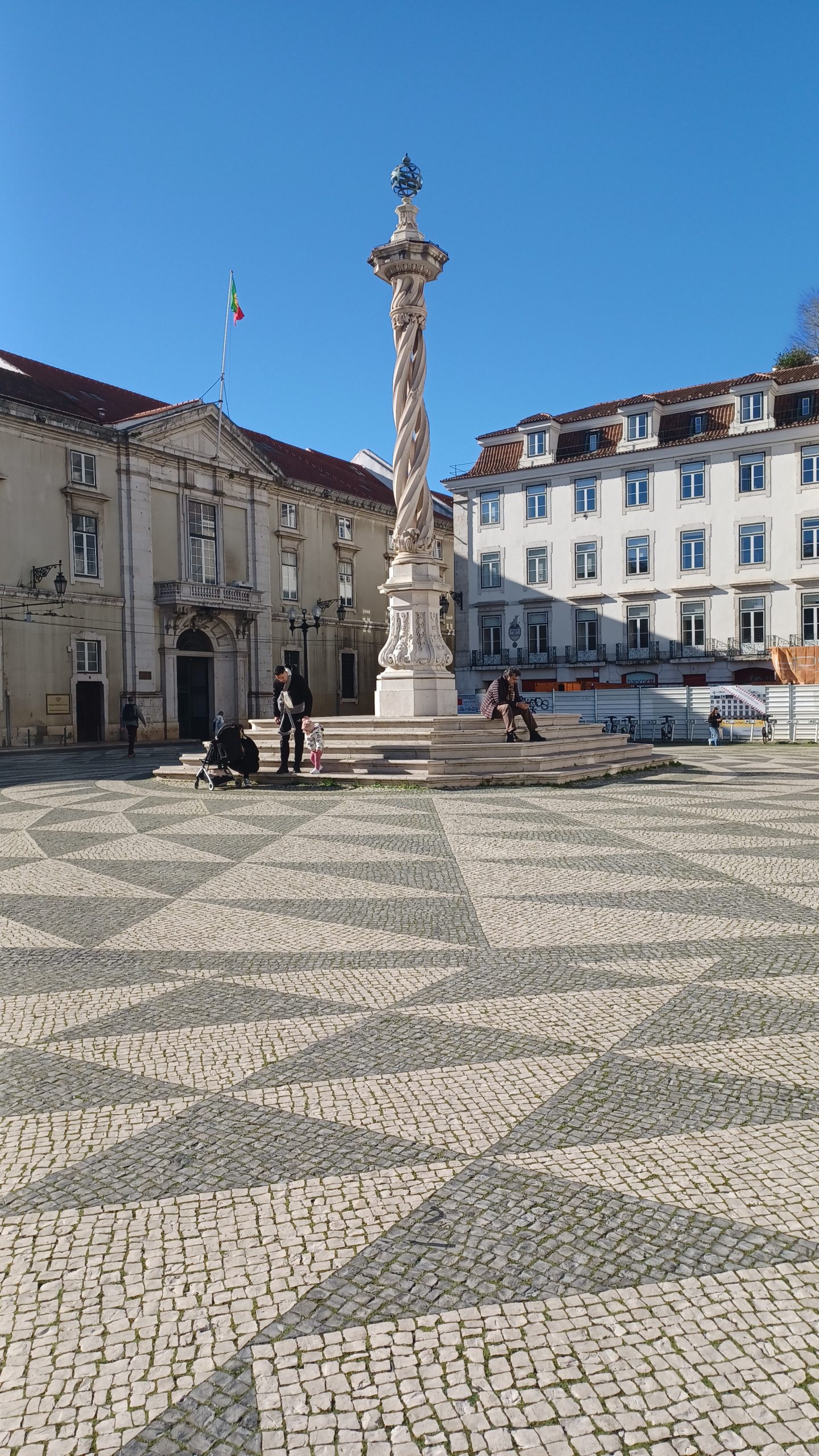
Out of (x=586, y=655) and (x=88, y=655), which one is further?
(x=586, y=655)

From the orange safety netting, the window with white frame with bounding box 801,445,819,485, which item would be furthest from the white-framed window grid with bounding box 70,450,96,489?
the window with white frame with bounding box 801,445,819,485

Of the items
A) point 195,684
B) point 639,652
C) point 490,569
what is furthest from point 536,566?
point 195,684

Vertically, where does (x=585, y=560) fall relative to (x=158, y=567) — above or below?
above

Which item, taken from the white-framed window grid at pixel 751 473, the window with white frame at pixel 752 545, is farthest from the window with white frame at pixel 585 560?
the white-framed window grid at pixel 751 473

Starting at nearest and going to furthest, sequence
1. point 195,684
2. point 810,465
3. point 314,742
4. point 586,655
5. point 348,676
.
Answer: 1. point 314,742
2. point 810,465
3. point 195,684
4. point 586,655
5. point 348,676

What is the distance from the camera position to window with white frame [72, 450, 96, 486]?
31406mm

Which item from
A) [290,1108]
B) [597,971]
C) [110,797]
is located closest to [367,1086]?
[290,1108]

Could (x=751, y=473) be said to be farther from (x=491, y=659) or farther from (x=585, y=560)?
(x=491, y=659)

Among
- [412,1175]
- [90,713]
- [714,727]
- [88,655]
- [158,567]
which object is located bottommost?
[412,1175]

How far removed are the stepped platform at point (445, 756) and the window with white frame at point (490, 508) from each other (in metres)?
27.0

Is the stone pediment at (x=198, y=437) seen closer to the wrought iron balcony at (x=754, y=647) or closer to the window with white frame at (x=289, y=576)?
the window with white frame at (x=289, y=576)

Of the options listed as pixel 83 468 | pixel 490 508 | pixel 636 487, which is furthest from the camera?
pixel 490 508

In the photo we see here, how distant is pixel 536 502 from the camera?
136ft

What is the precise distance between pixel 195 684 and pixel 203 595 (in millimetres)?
3919
